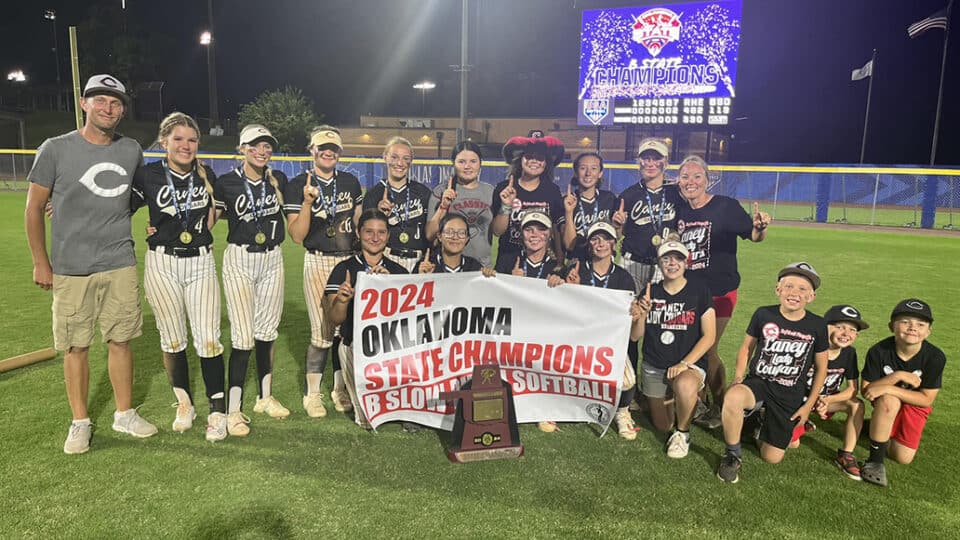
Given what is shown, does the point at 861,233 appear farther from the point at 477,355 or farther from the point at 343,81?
the point at 343,81

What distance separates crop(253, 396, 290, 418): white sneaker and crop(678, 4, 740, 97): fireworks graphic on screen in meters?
25.5

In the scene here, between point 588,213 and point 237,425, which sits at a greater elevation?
point 588,213

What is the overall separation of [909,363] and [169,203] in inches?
205

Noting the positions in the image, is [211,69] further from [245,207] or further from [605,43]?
[245,207]

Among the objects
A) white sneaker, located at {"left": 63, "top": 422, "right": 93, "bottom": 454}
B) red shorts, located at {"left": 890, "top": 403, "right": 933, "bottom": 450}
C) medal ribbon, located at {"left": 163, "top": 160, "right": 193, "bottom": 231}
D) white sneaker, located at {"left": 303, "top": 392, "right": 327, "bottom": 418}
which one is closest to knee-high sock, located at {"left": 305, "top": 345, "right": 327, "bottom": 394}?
white sneaker, located at {"left": 303, "top": 392, "right": 327, "bottom": 418}

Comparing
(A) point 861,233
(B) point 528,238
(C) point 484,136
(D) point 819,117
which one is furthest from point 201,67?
(B) point 528,238

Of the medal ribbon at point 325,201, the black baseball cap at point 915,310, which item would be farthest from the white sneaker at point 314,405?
the black baseball cap at point 915,310

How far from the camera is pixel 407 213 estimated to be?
492 cm

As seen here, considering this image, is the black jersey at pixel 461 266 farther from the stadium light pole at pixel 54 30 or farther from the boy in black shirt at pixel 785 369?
the stadium light pole at pixel 54 30

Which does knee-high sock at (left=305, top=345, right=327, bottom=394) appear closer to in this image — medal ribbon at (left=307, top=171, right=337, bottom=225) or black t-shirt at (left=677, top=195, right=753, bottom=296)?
medal ribbon at (left=307, top=171, right=337, bottom=225)

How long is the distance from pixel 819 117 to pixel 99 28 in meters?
66.4

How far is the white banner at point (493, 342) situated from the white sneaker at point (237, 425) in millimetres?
914

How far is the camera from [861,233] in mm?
17969

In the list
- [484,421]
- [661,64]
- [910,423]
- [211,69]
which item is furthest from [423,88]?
[910,423]
